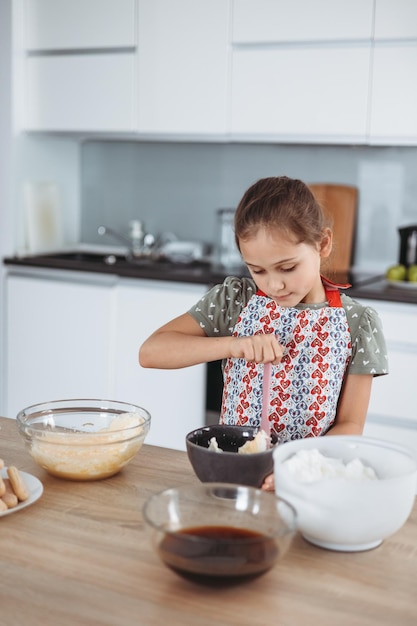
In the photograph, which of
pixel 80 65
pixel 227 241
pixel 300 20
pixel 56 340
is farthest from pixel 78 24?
pixel 56 340

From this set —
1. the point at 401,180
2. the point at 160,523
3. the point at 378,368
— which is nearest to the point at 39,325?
the point at 401,180

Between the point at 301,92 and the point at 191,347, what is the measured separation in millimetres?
1787

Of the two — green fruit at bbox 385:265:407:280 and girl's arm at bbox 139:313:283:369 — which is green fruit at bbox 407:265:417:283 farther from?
girl's arm at bbox 139:313:283:369

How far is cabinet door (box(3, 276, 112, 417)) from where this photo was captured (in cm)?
340

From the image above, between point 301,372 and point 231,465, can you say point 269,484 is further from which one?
point 301,372

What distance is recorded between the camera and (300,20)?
307 cm

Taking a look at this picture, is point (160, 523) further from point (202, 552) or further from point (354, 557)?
point (354, 557)

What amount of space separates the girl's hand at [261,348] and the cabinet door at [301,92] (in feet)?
6.09

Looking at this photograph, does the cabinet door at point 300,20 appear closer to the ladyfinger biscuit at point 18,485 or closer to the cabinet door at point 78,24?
the cabinet door at point 78,24

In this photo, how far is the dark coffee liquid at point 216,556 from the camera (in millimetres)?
949

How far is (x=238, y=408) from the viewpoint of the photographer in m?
1.70

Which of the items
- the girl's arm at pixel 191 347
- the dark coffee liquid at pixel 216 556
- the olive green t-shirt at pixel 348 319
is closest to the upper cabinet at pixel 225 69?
the olive green t-shirt at pixel 348 319

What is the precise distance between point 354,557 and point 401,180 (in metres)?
2.49

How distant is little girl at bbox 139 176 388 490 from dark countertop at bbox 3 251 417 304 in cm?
121
